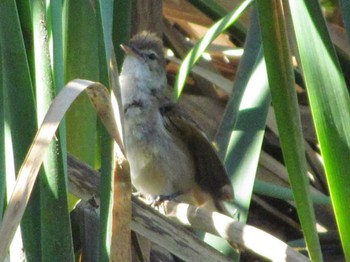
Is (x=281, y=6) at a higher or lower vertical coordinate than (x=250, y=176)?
higher

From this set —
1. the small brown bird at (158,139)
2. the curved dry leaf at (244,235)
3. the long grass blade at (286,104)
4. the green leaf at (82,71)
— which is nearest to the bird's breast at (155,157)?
the small brown bird at (158,139)

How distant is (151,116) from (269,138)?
496mm

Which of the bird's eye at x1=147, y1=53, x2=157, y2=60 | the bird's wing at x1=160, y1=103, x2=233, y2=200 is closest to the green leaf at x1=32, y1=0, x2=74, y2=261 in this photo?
the bird's wing at x1=160, y1=103, x2=233, y2=200

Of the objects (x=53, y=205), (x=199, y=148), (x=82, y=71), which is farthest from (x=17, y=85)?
(x=199, y=148)

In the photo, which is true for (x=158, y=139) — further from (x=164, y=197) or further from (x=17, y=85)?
(x=17, y=85)

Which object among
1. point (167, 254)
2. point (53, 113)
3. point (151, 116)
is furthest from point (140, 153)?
point (53, 113)

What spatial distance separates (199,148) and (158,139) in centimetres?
12

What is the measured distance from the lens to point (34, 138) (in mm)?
1262

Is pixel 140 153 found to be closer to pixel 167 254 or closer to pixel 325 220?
pixel 167 254

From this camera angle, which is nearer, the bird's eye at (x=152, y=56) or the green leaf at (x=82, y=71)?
the green leaf at (x=82, y=71)

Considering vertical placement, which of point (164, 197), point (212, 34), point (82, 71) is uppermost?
point (212, 34)

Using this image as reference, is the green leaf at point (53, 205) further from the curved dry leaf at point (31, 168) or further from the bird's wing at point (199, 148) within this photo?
the bird's wing at point (199, 148)

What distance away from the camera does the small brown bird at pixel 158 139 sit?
7.97 feet

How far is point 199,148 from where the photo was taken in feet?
8.04
